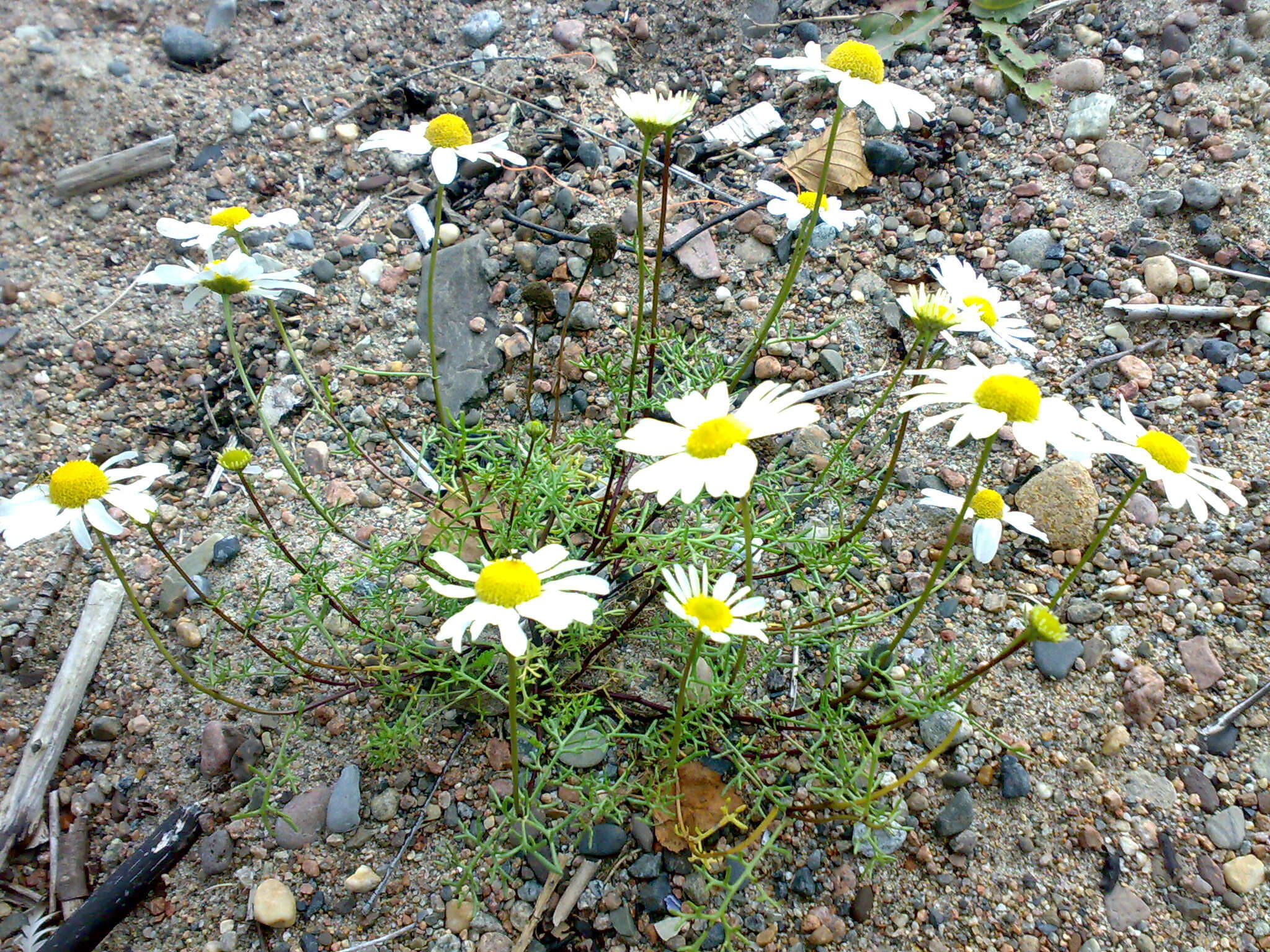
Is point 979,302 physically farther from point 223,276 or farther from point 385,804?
point 385,804

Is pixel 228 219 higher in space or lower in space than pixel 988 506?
higher

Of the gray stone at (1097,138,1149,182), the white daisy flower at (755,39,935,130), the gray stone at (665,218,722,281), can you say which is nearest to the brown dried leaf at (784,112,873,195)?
the gray stone at (665,218,722,281)

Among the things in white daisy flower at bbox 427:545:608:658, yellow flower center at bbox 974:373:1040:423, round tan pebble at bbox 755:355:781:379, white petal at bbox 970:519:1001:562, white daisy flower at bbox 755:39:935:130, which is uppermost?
white daisy flower at bbox 755:39:935:130

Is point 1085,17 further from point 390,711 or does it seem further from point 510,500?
point 390,711

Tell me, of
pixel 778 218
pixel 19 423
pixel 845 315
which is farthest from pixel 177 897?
pixel 778 218

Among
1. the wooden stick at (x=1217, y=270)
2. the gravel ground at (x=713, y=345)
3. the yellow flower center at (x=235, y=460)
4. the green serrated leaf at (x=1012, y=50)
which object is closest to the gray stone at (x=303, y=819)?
the gravel ground at (x=713, y=345)

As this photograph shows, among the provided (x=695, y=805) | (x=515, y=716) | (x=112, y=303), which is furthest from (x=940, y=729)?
(x=112, y=303)

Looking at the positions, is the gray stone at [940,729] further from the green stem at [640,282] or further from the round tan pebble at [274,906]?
the round tan pebble at [274,906]

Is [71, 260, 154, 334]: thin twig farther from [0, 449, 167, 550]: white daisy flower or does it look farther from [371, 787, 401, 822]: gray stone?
[371, 787, 401, 822]: gray stone
